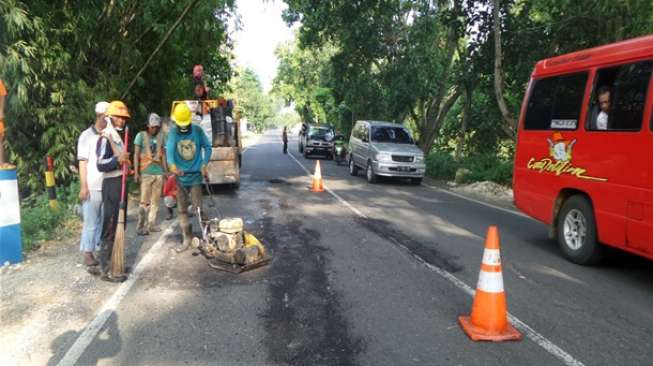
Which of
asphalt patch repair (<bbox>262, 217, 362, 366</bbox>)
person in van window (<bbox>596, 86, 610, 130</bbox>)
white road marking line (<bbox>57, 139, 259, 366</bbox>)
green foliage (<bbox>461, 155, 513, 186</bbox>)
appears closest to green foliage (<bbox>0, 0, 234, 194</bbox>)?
white road marking line (<bbox>57, 139, 259, 366</bbox>)

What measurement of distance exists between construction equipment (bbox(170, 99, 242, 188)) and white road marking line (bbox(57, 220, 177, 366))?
20.2ft

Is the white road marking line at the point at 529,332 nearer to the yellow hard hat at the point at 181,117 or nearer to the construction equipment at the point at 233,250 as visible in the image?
the construction equipment at the point at 233,250

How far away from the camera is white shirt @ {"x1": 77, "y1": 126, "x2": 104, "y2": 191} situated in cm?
577

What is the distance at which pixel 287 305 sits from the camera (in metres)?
5.20

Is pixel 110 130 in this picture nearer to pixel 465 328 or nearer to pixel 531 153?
pixel 465 328

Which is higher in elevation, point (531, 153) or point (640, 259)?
point (531, 153)

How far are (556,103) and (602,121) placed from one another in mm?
1048

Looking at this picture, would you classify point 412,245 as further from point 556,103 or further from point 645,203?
point 645,203

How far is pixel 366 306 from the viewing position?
521cm

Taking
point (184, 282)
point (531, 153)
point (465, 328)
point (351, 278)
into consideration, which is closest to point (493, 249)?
point (465, 328)

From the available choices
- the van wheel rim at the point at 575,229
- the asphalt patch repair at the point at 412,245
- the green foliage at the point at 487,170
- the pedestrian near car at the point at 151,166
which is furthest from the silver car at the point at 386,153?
the van wheel rim at the point at 575,229

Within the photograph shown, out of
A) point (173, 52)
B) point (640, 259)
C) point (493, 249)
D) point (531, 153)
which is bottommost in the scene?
point (640, 259)

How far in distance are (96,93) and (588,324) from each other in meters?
9.99

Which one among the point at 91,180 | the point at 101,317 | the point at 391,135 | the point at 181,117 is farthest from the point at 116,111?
the point at 391,135
